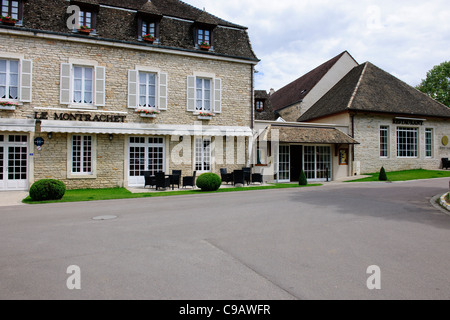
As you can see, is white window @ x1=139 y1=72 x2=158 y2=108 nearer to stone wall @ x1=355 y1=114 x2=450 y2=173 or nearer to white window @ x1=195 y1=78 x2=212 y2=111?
white window @ x1=195 y1=78 x2=212 y2=111

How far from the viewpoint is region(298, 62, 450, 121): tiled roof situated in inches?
856

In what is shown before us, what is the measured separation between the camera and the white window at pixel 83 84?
1567 centimetres

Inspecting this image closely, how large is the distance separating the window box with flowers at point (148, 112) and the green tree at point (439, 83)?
1727 inches

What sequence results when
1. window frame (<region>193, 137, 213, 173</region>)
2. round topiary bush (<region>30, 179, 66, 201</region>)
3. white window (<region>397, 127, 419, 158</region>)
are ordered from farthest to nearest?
white window (<region>397, 127, 419, 158</region>) → window frame (<region>193, 137, 213, 173</region>) → round topiary bush (<region>30, 179, 66, 201</region>)

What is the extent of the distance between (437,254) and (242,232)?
3.20m

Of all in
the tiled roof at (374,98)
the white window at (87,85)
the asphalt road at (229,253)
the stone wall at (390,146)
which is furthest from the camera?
the tiled roof at (374,98)

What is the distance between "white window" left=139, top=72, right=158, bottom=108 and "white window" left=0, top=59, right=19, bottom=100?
18.7ft

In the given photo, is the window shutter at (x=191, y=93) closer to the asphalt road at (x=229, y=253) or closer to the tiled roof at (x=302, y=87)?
the asphalt road at (x=229, y=253)

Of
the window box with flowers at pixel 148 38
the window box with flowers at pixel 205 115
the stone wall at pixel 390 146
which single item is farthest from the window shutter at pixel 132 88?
the stone wall at pixel 390 146

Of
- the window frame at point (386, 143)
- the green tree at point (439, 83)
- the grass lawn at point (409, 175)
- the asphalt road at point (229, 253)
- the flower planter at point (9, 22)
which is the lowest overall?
the asphalt road at point (229, 253)

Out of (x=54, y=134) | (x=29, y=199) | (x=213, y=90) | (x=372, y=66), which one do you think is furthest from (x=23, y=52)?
(x=372, y=66)

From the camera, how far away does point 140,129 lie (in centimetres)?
1575

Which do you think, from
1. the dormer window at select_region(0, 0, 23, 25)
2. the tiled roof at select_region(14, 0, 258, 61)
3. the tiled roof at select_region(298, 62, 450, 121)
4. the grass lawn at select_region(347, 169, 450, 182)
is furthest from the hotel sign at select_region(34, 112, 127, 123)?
the tiled roof at select_region(298, 62, 450, 121)
